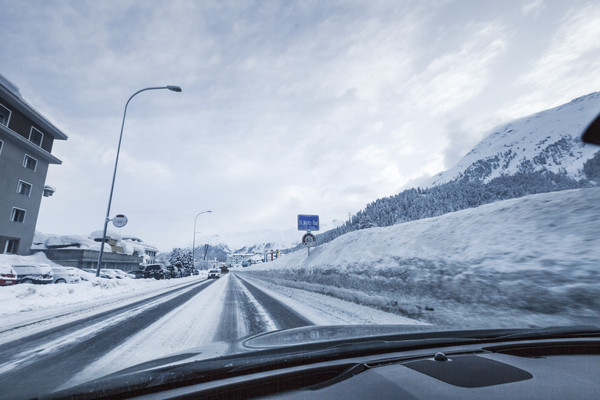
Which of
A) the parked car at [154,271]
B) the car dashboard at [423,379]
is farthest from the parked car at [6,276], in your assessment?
the parked car at [154,271]

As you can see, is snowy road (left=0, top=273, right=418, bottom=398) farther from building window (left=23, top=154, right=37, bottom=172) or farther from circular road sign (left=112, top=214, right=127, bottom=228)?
building window (left=23, top=154, right=37, bottom=172)

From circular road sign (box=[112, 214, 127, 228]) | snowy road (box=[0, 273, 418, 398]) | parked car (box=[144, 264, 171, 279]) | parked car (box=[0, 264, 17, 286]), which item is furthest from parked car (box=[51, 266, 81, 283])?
snowy road (box=[0, 273, 418, 398])

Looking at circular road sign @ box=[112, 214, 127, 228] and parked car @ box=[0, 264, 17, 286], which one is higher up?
circular road sign @ box=[112, 214, 127, 228]

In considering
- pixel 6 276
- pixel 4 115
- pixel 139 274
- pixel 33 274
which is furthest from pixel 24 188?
pixel 6 276

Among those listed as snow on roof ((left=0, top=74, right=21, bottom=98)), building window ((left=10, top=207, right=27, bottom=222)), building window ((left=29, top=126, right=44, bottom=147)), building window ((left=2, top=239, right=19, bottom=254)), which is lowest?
building window ((left=2, top=239, right=19, bottom=254))

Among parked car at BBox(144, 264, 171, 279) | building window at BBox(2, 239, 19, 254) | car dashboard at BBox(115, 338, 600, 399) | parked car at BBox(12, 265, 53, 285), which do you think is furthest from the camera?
parked car at BBox(144, 264, 171, 279)

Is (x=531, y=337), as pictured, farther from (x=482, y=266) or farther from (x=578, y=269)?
(x=482, y=266)

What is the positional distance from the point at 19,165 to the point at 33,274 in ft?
56.2

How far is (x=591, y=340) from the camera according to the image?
206 centimetres

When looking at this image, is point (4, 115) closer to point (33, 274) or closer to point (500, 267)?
point (33, 274)

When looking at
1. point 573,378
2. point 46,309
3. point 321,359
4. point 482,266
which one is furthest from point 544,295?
point 46,309

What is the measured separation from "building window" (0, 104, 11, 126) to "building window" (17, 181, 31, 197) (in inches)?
224

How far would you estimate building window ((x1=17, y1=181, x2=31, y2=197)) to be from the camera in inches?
1088

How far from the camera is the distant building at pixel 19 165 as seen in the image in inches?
1011
